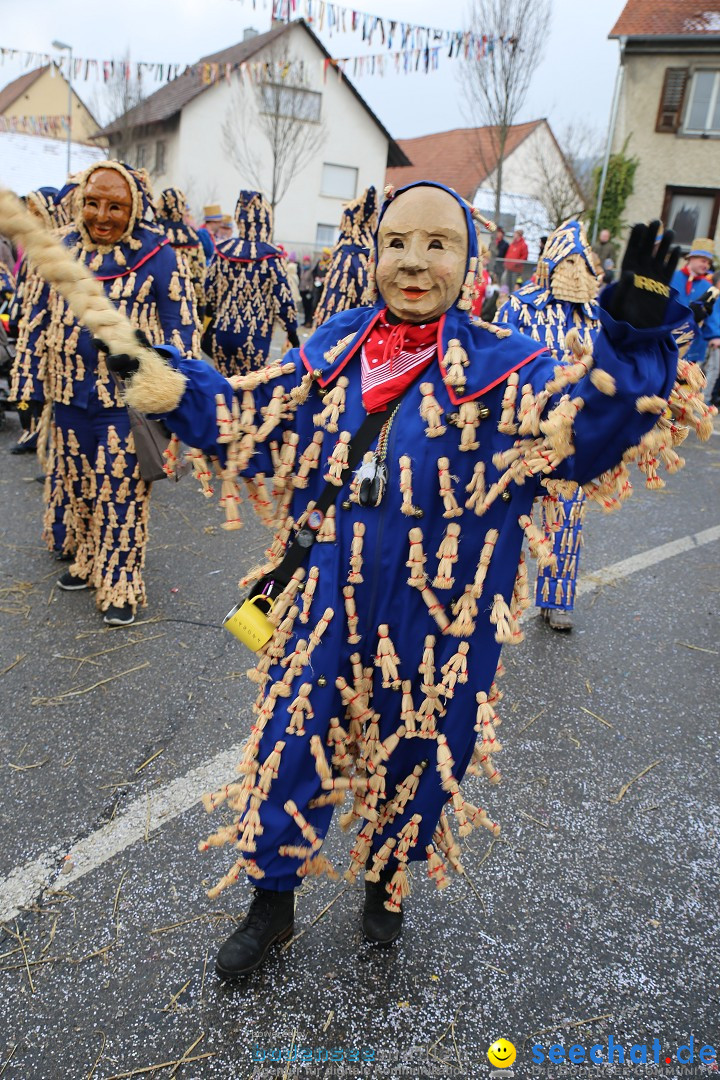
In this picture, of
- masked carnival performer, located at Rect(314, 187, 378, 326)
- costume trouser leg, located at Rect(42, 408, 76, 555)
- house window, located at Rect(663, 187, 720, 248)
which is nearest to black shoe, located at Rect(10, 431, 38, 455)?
costume trouser leg, located at Rect(42, 408, 76, 555)

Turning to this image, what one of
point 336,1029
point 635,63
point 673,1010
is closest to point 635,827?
point 673,1010

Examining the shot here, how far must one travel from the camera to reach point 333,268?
7.11m

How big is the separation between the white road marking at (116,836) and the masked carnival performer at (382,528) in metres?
0.59

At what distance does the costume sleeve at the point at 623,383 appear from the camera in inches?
61.5

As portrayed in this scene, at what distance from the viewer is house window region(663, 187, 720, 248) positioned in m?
21.3

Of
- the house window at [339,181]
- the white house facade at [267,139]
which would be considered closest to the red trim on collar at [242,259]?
the white house facade at [267,139]

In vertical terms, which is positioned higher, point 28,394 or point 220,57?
point 220,57

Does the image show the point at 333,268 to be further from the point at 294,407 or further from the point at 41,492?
the point at 294,407

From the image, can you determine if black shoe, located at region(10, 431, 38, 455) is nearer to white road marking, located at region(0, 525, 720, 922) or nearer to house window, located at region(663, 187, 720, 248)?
white road marking, located at region(0, 525, 720, 922)

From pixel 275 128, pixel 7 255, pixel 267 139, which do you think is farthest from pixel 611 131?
pixel 7 255

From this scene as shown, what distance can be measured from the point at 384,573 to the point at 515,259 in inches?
660

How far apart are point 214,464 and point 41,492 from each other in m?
4.42

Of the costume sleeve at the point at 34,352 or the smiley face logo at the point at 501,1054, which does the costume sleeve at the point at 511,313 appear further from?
the smiley face logo at the point at 501,1054

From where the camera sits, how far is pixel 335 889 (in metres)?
2.50
